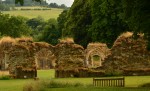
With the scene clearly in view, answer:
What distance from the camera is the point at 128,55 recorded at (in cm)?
4219

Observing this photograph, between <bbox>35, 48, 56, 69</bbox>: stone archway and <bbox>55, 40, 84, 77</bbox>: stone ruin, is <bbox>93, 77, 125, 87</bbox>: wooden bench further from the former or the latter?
<bbox>35, 48, 56, 69</bbox>: stone archway

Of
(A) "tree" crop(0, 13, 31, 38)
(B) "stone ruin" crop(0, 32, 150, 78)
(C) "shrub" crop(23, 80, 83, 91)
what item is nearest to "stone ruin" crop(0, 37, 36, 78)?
(B) "stone ruin" crop(0, 32, 150, 78)

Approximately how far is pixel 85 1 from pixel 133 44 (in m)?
34.4

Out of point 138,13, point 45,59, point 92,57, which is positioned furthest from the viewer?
point 92,57

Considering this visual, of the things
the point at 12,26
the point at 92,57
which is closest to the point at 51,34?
the point at 12,26

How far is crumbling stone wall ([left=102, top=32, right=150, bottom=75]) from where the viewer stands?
4191 cm

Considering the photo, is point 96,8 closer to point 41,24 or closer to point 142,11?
point 142,11

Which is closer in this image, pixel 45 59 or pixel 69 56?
pixel 69 56

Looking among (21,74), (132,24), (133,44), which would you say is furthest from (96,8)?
(132,24)

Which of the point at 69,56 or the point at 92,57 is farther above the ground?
the point at 92,57

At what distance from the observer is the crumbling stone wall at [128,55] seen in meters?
41.9

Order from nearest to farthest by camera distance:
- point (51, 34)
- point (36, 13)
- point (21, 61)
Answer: point (21, 61) < point (51, 34) < point (36, 13)

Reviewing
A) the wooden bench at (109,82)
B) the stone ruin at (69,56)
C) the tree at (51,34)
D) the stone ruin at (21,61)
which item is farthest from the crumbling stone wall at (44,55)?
the tree at (51,34)

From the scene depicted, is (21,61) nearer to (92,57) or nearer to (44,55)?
(44,55)
